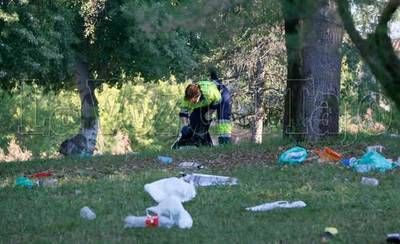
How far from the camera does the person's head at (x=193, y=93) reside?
42.2 feet

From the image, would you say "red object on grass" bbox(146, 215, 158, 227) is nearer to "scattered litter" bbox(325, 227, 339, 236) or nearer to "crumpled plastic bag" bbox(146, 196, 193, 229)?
"crumpled plastic bag" bbox(146, 196, 193, 229)

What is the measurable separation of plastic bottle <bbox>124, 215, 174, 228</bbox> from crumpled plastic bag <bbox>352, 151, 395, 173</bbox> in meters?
3.45

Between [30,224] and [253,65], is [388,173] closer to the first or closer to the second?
[30,224]

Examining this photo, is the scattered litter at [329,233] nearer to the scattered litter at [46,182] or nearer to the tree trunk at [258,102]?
the scattered litter at [46,182]

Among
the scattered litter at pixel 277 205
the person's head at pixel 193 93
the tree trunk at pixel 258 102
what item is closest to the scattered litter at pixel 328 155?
the scattered litter at pixel 277 205

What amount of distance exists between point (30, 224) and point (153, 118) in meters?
23.8

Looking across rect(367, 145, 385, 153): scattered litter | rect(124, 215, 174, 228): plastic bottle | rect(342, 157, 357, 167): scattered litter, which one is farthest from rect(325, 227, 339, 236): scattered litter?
rect(367, 145, 385, 153): scattered litter

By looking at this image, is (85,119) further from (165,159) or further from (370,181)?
(370,181)

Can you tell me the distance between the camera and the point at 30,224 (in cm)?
652

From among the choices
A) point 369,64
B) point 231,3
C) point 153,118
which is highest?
point 231,3

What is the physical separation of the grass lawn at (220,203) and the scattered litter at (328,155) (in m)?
0.35

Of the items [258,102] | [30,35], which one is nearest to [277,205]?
[30,35]

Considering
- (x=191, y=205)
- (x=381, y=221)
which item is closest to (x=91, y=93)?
(x=191, y=205)

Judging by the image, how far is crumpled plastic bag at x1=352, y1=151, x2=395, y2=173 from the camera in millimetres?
8812
